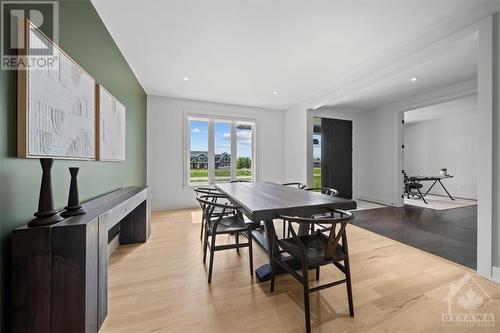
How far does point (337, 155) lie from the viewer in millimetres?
5727

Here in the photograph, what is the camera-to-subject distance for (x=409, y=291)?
171 cm

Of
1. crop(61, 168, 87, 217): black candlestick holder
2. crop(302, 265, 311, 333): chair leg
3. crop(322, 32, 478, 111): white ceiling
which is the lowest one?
crop(302, 265, 311, 333): chair leg

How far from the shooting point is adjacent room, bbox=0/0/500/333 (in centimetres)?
112

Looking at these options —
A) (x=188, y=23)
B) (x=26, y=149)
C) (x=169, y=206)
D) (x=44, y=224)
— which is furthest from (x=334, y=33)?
(x=169, y=206)

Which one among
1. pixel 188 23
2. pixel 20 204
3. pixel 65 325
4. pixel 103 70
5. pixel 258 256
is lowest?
pixel 258 256

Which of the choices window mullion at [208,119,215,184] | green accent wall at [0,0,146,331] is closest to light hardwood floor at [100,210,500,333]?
green accent wall at [0,0,146,331]

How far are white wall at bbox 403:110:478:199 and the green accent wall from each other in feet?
31.0

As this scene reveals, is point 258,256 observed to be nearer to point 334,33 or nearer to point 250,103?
point 334,33

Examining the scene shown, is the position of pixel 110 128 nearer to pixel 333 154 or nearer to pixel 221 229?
pixel 221 229

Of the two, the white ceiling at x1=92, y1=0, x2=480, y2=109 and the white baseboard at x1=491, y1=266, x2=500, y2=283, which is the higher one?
the white ceiling at x1=92, y1=0, x2=480, y2=109

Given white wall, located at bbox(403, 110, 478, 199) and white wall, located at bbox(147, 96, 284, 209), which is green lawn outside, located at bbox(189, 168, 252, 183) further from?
white wall, located at bbox(403, 110, 478, 199)

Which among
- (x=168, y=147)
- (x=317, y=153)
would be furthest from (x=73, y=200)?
(x=317, y=153)

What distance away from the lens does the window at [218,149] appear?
502 cm

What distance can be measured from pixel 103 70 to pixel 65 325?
246cm
